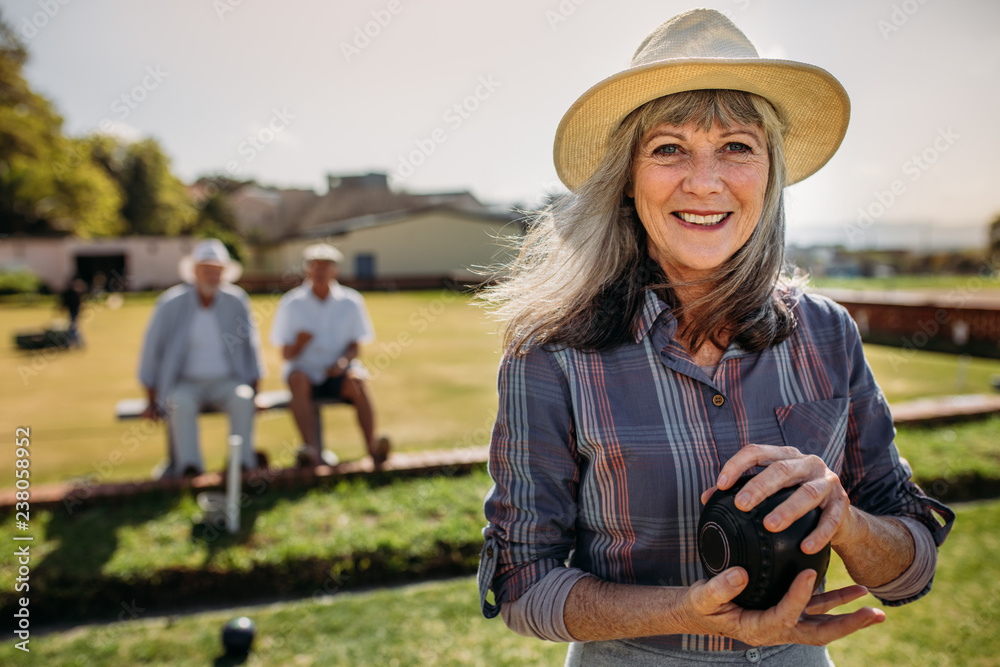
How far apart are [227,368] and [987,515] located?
19.8 ft

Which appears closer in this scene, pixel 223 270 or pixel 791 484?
pixel 791 484

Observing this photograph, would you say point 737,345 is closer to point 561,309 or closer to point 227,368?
point 561,309

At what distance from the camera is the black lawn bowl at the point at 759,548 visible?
1.02 metres

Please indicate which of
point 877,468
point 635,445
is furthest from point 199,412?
point 877,468

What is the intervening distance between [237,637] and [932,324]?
619 inches

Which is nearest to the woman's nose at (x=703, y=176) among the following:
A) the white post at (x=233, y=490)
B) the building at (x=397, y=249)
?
the white post at (x=233, y=490)

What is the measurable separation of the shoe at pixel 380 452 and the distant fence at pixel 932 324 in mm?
10841

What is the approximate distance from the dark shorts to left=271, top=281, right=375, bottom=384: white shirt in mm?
51

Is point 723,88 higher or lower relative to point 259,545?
higher

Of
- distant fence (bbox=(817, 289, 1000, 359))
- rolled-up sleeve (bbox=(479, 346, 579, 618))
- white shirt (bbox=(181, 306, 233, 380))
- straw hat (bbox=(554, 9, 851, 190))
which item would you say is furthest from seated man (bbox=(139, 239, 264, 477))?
distant fence (bbox=(817, 289, 1000, 359))

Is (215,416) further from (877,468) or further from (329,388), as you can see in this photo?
(877,468)

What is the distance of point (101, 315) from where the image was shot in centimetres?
2094

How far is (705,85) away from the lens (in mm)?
1340

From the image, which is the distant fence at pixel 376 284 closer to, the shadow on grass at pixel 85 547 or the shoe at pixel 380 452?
the shoe at pixel 380 452
